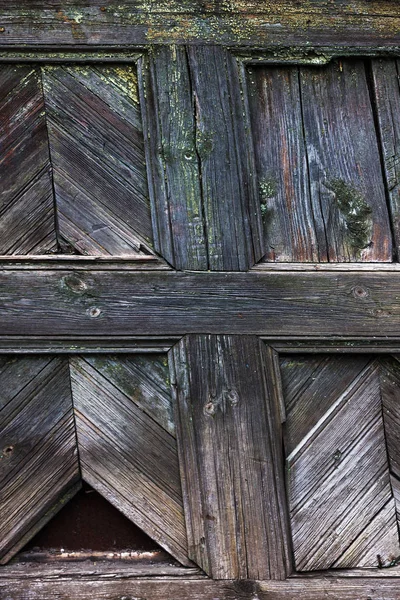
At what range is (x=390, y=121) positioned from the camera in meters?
3.07

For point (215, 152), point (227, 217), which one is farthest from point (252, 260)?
point (215, 152)

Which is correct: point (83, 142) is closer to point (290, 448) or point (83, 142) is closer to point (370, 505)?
point (290, 448)

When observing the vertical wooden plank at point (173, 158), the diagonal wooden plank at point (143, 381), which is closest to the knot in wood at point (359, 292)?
the vertical wooden plank at point (173, 158)

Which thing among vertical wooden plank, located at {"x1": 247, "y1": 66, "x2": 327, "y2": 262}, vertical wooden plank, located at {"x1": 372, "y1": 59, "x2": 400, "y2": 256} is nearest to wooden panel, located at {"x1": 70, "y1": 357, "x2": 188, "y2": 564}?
vertical wooden plank, located at {"x1": 247, "y1": 66, "x2": 327, "y2": 262}

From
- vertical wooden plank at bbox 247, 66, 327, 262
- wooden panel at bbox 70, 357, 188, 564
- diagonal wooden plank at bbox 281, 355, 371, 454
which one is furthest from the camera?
vertical wooden plank at bbox 247, 66, 327, 262

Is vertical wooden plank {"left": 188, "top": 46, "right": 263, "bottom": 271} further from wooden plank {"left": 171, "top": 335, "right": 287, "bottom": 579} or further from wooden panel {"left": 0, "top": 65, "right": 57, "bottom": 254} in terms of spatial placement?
wooden panel {"left": 0, "top": 65, "right": 57, "bottom": 254}

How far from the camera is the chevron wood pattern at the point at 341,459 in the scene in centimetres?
269

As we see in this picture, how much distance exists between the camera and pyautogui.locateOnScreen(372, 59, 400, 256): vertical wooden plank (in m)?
3.01

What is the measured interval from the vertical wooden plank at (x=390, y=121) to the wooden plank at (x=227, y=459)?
849 millimetres

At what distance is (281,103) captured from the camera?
3045 millimetres

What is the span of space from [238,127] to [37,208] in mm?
859

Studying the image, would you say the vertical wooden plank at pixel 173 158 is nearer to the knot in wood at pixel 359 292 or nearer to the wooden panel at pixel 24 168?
the wooden panel at pixel 24 168

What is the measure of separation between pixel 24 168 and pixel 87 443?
1.08 meters

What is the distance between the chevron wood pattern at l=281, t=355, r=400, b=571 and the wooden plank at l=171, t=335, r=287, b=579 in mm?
112
